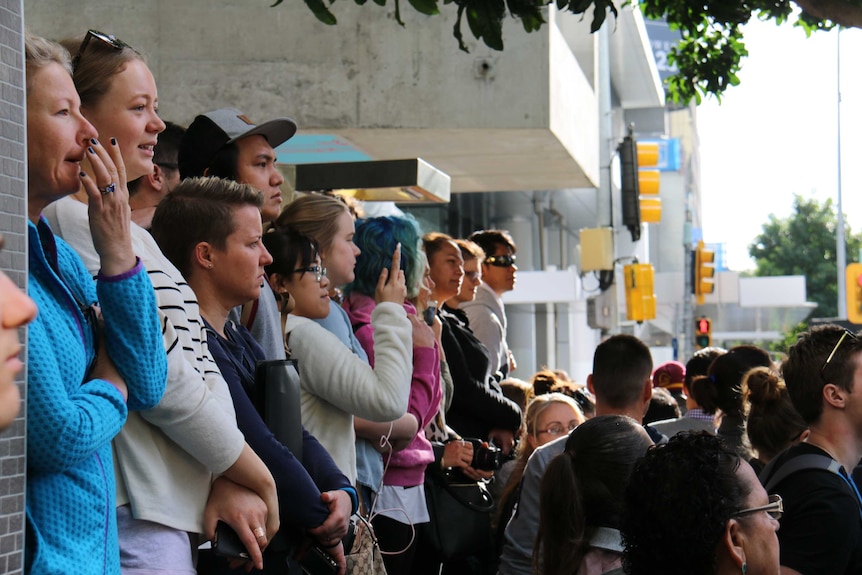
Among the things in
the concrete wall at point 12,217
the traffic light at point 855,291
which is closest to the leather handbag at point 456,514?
the concrete wall at point 12,217

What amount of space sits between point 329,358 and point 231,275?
2.83 feet

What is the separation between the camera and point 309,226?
468 cm

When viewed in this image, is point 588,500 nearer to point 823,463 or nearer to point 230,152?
point 823,463

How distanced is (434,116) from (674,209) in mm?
54682

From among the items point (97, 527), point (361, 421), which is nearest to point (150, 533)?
point (97, 527)

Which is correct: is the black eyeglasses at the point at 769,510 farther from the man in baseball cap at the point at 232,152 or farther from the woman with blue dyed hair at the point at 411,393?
the woman with blue dyed hair at the point at 411,393

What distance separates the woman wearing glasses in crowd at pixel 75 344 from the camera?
2219mm

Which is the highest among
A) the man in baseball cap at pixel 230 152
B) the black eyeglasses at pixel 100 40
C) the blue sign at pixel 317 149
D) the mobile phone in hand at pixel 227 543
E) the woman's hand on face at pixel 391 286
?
the blue sign at pixel 317 149

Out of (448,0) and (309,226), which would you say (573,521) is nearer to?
(309,226)

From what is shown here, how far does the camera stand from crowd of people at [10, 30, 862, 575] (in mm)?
2377

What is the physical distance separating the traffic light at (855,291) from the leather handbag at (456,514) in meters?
16.9

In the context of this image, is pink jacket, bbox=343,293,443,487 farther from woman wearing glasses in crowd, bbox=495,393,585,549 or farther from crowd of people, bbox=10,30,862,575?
woman wearing glasses in crowd, bbox=495,393,585,549

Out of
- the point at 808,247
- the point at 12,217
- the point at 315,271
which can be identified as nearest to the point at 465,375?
the point at 315,271

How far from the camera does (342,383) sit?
4.17 meters
